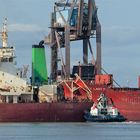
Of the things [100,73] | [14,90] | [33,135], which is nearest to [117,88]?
[100,73]

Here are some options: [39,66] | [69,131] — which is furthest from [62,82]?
[69,131]

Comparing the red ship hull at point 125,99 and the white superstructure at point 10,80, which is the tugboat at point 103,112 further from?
the white superstructure at point 10,80

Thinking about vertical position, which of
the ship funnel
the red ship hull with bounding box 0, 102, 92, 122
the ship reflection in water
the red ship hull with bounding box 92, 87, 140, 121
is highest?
the ship funnel

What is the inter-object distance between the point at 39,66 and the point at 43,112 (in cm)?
1047

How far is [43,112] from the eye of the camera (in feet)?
378

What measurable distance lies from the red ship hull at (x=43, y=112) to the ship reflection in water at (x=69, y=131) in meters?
1.67

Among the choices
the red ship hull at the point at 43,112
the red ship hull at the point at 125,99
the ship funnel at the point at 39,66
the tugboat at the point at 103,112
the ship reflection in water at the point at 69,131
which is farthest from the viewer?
the red ship hull at the point at 125,99

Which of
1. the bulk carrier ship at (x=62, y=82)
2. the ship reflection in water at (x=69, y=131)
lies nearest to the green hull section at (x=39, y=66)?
the bulk carrier ship at (x=62, y=82)

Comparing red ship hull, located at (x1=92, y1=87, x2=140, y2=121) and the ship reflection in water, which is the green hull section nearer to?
red ship hull, located at (x1=92, y1=87, x2=140, y2=121)

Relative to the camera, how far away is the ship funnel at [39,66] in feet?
402

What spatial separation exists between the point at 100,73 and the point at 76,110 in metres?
14.5

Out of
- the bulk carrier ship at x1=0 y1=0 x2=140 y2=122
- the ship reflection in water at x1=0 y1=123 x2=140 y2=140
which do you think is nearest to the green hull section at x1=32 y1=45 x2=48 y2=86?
the bulk carrier ship at x1=0 y1=0 x2=140 y2=122

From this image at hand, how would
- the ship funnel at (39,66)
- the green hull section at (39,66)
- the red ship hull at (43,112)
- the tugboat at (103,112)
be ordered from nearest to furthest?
1. the red ship hull at (43,112)
2. the tugboat at (103,112)
3. the ship funnel at (39,66)
4. the green hull section at (39,66)

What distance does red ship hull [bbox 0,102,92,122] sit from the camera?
113812 millimetres
